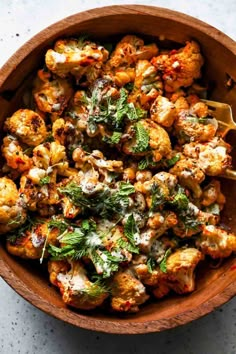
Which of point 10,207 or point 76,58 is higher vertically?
point 76,58

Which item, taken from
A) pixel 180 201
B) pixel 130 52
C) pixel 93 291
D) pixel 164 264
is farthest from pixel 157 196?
pixel 130 52

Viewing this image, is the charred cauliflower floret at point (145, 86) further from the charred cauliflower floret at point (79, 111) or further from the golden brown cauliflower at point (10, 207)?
the golden brown cauliflower at point (10, 207)

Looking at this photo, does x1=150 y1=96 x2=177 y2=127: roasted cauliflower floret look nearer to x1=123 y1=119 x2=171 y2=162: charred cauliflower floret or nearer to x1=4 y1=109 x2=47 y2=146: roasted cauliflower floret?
x1=123 y1=119 x2=171 y2=162: charred cauliflower floret

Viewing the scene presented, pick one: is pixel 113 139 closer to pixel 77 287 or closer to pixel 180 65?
pixel 180 65

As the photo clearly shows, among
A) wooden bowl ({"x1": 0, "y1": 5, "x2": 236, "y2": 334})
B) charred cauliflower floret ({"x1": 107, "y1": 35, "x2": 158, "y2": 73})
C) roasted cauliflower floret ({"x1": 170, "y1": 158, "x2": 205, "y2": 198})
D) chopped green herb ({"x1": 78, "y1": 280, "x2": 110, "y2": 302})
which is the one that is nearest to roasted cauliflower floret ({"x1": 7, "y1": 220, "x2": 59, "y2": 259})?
wooden bowl ({"x1": 0, "y1": 5, "x2": 236, "y2": 334})

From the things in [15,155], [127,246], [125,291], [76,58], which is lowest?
[125,291]

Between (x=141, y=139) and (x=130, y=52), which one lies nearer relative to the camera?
(x=141, y=139)

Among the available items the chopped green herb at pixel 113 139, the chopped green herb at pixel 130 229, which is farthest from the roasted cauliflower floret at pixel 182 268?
the chopped green herb at pixel 113 139
